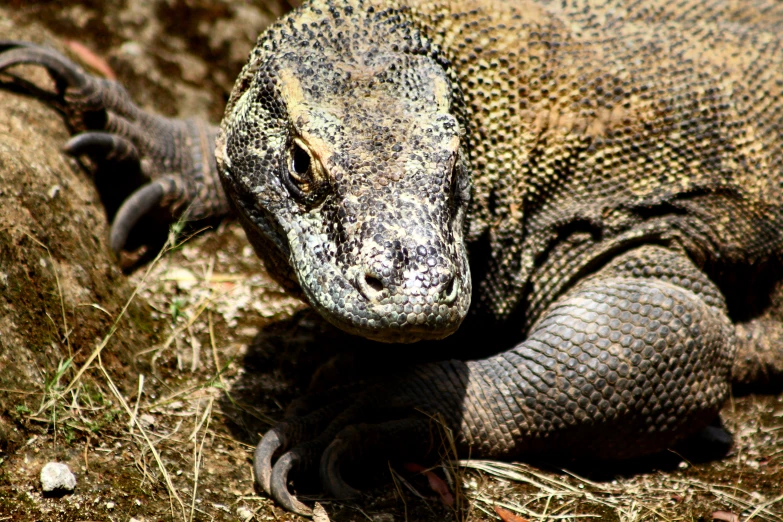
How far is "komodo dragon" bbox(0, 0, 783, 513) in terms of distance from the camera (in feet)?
11.2

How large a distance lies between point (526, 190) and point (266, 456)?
1929mm

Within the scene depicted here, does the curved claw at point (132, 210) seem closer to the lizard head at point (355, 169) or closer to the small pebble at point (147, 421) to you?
the lizard head at point (355, 169)

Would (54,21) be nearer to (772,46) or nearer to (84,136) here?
(84,136)

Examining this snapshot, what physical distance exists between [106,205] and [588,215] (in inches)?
115

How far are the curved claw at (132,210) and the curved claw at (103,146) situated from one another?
223 mm

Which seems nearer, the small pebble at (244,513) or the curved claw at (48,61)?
the small pebble at (244,513)

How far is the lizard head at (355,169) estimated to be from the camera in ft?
9.37

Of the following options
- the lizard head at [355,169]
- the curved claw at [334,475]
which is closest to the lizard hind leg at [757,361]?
the lizard head at [355,169]

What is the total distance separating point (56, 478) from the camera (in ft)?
9.69

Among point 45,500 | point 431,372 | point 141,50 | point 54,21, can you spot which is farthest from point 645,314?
point 54,21

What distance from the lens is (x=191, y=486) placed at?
3.31 metres

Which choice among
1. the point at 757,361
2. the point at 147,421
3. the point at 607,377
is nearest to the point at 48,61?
the point at 147,421

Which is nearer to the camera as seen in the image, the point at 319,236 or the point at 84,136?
the point at 319,236

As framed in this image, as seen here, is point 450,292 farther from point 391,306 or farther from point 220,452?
point 220,452
